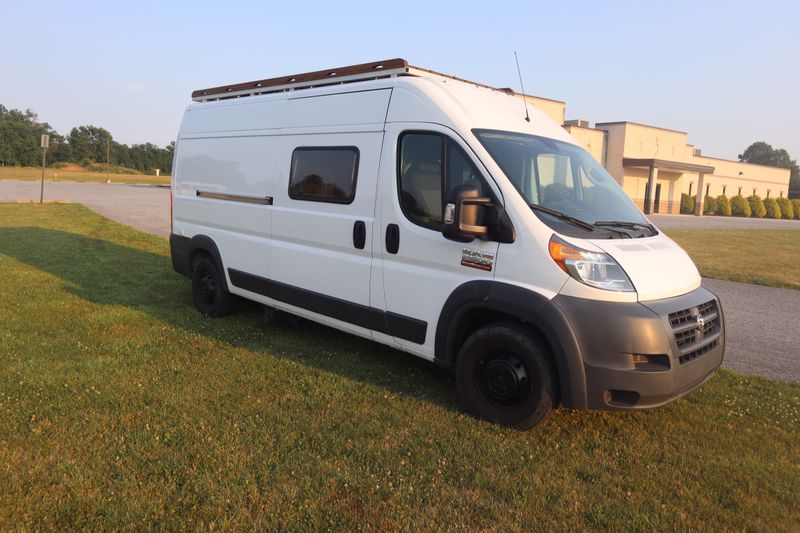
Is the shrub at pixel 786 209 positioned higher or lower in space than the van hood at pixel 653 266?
higher

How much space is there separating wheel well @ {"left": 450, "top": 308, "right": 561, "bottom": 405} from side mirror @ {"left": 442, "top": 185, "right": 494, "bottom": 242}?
0.59 metres

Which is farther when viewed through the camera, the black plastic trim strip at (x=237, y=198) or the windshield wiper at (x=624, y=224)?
the black plastic trim strip at (x=237, y=198)

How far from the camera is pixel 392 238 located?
15.2ft

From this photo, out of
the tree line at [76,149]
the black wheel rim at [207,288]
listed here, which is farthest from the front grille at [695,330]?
the tree line at [76,149]

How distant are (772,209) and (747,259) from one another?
43.1 metres

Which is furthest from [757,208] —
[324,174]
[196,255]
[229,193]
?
[324,174]

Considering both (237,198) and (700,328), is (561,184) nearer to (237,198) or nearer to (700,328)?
(700,328)

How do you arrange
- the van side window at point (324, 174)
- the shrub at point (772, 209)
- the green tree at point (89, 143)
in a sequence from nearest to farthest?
the van side window at point (324, 174), the shrub at point (772, 209), the green tree at point (89, 143)

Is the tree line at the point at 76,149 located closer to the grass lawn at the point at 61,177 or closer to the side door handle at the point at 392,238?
the grass lawn at the point at 61,177

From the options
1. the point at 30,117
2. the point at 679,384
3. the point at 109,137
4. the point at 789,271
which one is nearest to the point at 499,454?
the point at 679,384

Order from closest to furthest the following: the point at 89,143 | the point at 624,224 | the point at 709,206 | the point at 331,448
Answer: the point at 331,448 → the point at 624,224 → the point at 709,206 → the point at 89,143

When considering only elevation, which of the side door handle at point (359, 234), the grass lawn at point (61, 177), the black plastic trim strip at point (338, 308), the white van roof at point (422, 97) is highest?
the grass lawn at point (61, 177)

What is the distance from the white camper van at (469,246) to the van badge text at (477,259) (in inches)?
0.5

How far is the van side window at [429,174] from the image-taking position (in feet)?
14.0
